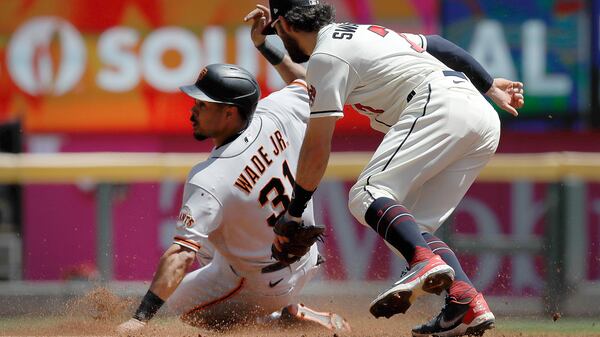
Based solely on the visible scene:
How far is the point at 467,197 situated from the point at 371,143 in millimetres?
815

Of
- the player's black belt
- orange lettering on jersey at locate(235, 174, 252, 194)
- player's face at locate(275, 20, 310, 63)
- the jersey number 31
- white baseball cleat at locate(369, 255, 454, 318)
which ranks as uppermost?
player's face at locate(275, 20, 310, 63)

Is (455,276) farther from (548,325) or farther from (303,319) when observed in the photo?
(548,325)

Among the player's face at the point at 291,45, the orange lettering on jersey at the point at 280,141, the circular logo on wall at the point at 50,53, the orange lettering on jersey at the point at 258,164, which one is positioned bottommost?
the circular logo on wall at the point at 50,53

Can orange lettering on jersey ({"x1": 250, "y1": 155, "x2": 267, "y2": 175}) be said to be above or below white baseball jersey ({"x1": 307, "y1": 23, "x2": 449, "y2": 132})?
below

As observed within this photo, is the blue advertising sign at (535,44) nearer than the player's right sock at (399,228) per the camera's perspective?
No

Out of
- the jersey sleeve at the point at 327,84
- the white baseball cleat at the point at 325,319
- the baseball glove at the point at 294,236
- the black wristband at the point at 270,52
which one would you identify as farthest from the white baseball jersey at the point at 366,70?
the white baseball cleat at the point at 325,319

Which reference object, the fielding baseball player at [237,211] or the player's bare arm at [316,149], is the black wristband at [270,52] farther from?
the player's bare arm at [316,149]

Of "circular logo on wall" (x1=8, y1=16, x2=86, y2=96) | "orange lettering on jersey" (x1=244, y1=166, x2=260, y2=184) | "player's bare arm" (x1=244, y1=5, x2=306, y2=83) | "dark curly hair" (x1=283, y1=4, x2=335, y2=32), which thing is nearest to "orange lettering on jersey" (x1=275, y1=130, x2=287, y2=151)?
"orange lettering on jersey" (x1=244, y1=166, x2=260, y2=184)

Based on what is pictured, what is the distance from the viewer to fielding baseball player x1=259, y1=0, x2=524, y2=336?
458cm

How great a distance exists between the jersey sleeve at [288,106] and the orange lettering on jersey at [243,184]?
0.40 meters

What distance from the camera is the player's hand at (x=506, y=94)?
521 centimetres

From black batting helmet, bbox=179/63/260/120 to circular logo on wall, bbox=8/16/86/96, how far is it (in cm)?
304

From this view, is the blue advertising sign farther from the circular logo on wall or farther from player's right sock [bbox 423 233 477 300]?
player's right sock [bbox 423 233 477 300]

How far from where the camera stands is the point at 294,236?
4.82 m
